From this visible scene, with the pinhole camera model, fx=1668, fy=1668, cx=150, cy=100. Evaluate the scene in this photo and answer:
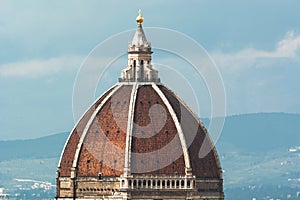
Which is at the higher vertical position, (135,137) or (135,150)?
(135,137)

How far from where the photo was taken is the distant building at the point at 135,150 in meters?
122

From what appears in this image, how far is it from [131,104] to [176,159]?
17.2 ft

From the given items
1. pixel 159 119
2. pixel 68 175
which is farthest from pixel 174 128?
pixel 68 175

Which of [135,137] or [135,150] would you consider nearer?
[135,150]

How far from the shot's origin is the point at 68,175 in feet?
409

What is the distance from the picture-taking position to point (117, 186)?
122 m

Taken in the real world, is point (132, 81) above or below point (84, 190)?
above

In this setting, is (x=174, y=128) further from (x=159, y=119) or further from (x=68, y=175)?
(x=68, y=175)

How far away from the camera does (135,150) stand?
121 m

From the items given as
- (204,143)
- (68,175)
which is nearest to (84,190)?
(68,175)

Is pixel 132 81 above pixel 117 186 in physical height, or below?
above

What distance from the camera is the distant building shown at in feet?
399

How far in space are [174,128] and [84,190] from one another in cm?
808

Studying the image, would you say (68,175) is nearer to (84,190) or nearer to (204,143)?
(84,190)
